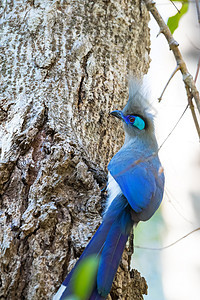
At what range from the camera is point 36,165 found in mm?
2090

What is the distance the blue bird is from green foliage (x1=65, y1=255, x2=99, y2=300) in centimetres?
2

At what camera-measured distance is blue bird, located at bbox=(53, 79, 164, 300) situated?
1775 mm

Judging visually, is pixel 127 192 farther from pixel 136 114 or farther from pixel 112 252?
pixel 136 114

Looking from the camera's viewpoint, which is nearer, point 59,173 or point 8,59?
point 59,173

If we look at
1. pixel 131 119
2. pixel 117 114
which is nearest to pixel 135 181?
pixel 117 114

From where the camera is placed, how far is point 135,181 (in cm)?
234

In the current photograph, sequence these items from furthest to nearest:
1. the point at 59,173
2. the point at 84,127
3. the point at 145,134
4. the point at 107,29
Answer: the point at 145,134 < the point at 107,29 < the point at 84,127 < the point at 59,173

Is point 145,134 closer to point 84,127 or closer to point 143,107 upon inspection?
point 143,107

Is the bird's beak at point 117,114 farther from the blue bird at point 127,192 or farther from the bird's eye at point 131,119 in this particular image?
the bird's eye at point 131,119

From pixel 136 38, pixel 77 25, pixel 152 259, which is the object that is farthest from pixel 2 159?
pixel 152 259

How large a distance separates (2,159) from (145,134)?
1436 millimetres

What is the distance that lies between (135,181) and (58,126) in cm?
61

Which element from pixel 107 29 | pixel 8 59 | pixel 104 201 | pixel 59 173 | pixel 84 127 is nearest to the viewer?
pixel 59 173

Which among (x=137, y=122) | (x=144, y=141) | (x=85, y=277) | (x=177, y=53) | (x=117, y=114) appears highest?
(x=177, y=53)
